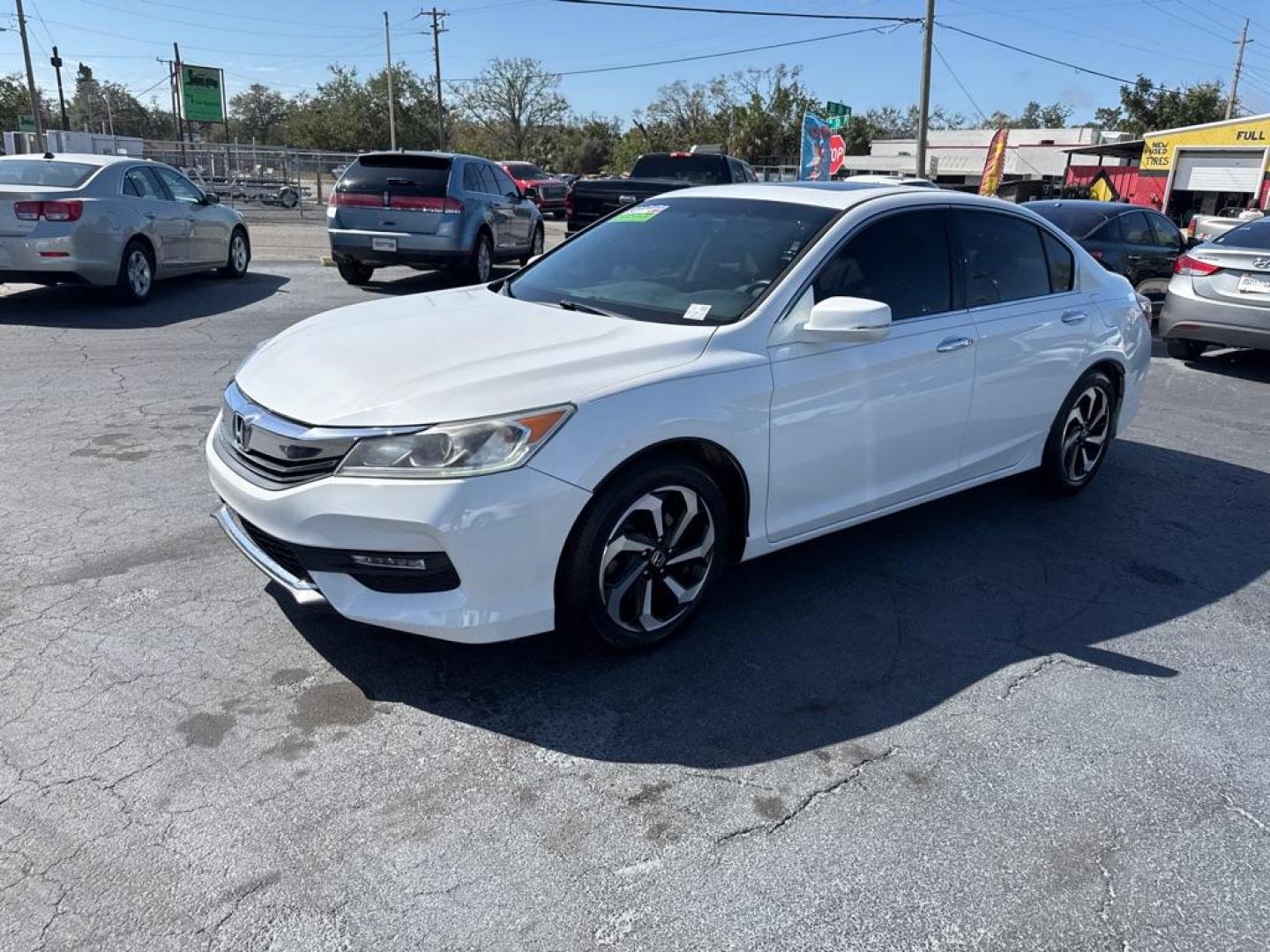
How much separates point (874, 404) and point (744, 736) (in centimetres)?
162

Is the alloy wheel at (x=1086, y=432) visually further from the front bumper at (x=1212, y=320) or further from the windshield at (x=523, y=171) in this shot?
the windshield at (x=523, y=171)

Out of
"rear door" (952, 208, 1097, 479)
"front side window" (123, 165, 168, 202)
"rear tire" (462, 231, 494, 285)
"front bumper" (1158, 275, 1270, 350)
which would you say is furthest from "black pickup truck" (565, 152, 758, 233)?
"rear door" (952, 208, 1097, 479)

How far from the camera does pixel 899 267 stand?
4.44 m

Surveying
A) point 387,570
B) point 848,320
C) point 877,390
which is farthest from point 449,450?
point 877,390

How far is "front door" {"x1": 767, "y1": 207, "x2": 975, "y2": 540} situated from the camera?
3895mm

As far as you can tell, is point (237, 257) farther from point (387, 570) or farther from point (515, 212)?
point (387, 570)

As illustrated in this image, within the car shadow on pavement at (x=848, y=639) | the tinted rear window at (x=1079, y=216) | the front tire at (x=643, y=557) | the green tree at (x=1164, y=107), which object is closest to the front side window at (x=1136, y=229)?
the tinted rear window at (x=1079, y=216)

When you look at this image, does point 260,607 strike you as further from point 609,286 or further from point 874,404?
point 874,404

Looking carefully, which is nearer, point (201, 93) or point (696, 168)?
point (696, 168)

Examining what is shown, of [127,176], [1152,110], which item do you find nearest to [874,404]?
[127,176]

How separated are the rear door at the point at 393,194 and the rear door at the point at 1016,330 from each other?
872cm

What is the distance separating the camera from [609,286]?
4.40 m

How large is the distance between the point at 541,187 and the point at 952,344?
99.1ft

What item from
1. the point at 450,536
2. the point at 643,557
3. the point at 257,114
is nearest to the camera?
the point at 450,536
